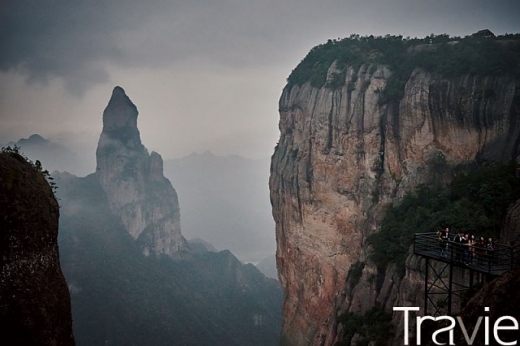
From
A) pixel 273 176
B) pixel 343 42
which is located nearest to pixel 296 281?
pixel 273 176

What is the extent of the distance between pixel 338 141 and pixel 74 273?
194 feet

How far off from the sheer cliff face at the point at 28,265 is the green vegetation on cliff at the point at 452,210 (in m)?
17.2

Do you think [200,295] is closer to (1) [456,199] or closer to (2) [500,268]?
(1) [456,199]

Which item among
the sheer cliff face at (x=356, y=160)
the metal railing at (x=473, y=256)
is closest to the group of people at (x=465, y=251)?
the metal railing at (x=473, y=256)

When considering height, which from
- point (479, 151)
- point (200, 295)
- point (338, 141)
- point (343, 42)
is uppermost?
point (343, 42)

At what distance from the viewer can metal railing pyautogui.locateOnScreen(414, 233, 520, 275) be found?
1444 centimetres

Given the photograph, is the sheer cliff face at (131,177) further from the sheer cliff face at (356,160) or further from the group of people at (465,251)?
the group of people at (465,251)

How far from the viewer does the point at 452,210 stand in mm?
23391

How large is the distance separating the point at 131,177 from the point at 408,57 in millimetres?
77159

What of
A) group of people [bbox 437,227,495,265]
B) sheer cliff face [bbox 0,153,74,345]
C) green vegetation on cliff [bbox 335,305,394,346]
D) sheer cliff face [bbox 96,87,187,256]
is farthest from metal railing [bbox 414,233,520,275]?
sheer cliff face [bbox 96,87,187,256]

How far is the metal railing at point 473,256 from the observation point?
14440 millimetres

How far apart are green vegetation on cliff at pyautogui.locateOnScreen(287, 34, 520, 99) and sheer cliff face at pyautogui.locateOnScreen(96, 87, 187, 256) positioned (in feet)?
209

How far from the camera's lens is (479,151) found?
29.0 meters

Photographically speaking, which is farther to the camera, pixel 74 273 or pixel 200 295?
pixel 200 295
